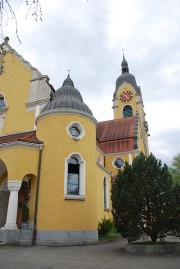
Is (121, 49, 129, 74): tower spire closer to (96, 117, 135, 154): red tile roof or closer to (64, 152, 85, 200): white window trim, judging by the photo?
(96, 117, 135, 154): red tile roof

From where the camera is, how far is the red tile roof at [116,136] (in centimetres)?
2812

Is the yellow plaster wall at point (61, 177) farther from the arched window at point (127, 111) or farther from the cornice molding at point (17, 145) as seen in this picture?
the arched window at point (127, 111)

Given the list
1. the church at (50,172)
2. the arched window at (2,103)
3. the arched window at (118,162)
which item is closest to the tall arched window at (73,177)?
the church at (50,172)

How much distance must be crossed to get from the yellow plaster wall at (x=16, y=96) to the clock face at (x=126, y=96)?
94.3 feet

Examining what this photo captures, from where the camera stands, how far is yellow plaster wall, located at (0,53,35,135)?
19.3 m

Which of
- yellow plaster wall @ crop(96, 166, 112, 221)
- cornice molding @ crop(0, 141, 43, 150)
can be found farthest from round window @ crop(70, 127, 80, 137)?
yellow plaster wall @ crop(96, 166, 112, 221)

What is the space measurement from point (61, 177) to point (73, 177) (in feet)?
3.19

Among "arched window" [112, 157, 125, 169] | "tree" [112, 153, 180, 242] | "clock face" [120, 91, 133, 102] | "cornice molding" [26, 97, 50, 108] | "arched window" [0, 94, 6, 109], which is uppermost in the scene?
"clock face" [120, 91, 133, 102]

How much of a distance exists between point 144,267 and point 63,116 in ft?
33.3

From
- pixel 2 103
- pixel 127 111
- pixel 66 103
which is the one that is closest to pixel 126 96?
pixel 127 111

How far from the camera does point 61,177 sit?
14.1 m

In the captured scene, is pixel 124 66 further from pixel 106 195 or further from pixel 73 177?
pixel 73 177

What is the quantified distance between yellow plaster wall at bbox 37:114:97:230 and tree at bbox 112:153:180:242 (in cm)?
362

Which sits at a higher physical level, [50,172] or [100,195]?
[50,172]
